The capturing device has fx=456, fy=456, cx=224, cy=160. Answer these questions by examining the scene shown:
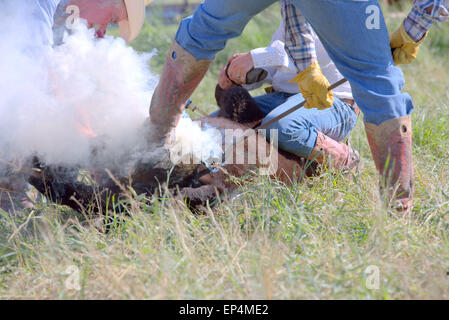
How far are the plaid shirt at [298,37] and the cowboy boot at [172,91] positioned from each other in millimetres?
532

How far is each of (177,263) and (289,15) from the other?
1459 mm

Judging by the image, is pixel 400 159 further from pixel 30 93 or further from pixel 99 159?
pixel 30 93

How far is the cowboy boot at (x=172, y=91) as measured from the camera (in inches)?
84.8

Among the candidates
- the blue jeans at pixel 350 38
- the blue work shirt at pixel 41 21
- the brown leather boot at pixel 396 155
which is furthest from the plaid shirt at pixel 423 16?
the blue work shirt at pixel 41 21

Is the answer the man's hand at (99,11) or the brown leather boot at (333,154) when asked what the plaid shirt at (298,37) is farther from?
the man's hand at (99,11)

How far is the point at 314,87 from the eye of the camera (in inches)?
92.4

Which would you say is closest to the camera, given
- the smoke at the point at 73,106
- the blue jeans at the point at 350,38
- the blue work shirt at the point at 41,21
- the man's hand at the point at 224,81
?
the blue jeans at the point at 350,38

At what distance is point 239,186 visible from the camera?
2357 mm

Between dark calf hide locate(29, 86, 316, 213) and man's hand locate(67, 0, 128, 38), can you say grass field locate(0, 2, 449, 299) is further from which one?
man's hand locate(67, 0, 128, 38)

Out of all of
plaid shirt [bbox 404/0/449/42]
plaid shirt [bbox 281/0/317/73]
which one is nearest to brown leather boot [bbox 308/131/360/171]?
plaid shirt [bbox 281/0/317/73]

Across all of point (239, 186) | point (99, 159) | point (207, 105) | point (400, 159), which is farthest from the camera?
point (207, 105)

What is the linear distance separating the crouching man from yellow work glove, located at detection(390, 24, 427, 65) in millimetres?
402

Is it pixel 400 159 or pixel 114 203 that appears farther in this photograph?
pixel 114 203

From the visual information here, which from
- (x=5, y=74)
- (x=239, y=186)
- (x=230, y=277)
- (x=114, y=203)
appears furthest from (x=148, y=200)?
(x=5, y=74)
